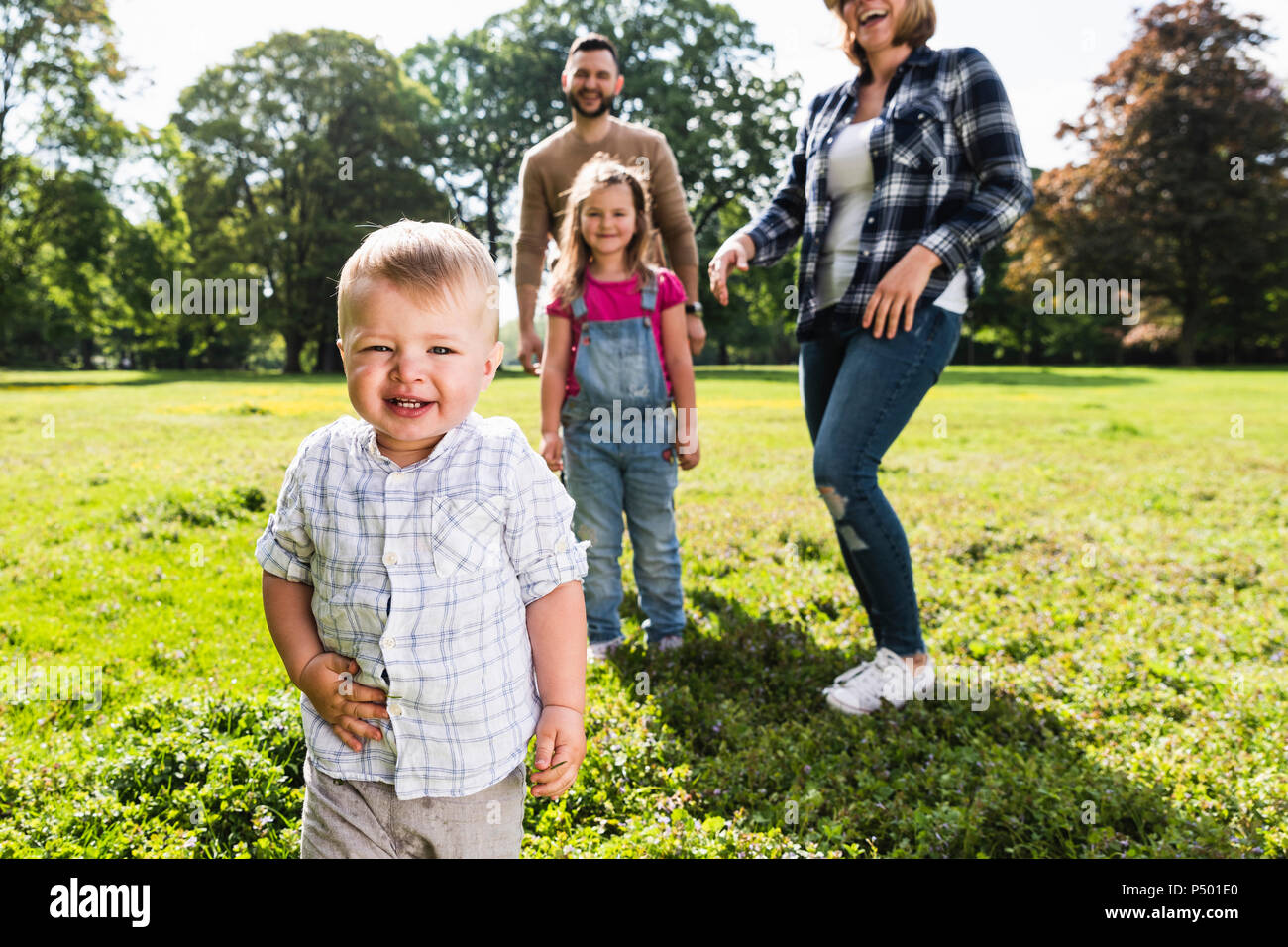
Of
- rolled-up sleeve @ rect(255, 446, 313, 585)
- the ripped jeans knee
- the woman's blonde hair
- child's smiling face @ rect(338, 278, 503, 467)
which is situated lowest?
the ripped jeans knee

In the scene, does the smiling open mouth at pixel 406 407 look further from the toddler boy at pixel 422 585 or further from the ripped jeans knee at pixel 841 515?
the ripped jeans knee at pixel 841 515

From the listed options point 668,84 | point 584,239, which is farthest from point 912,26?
point 668,84

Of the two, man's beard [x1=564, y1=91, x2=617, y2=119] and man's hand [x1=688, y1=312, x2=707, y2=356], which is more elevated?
man's beard [x1=564, y1=91, x2=617, y2=119]

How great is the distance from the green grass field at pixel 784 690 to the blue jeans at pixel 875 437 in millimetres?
499

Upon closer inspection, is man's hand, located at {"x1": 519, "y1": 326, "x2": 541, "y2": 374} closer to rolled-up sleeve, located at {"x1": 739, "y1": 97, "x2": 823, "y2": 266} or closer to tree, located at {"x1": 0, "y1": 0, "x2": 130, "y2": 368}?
rolled-up sleeve, located at {"x1": 739, "y1": 97, "x2": 823, "y2": 266}

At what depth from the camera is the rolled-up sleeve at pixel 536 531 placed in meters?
1.86

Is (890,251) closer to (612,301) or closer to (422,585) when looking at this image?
(612,301)

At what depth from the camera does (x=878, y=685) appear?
11.9 ft

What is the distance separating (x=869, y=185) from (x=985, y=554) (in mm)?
3417

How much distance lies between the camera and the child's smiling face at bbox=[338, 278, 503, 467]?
5.73ft

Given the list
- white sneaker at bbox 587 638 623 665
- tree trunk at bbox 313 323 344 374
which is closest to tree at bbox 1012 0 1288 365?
tree trunk at bbox 313 323 344 374

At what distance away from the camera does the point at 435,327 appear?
1760 mm
